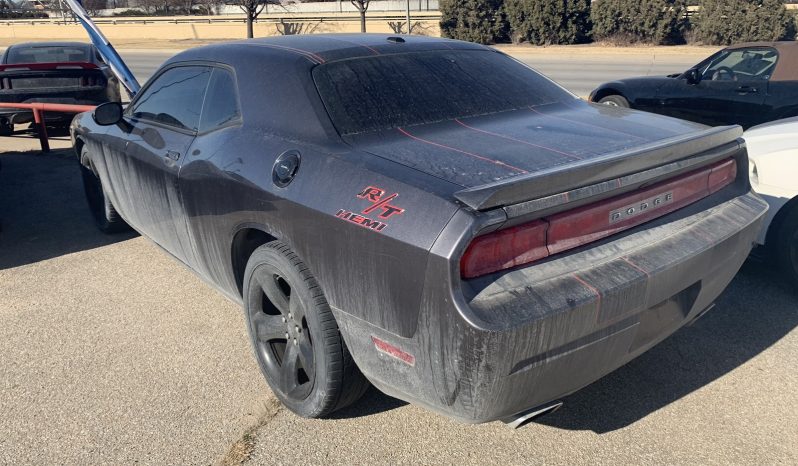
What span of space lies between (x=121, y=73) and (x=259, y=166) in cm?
836

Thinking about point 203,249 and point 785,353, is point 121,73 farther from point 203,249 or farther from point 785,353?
point 785,353

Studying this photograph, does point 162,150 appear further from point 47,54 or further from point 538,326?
point 47,54

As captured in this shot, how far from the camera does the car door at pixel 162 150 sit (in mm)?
3885

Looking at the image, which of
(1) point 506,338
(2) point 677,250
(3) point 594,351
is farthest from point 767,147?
(1) point 506,338

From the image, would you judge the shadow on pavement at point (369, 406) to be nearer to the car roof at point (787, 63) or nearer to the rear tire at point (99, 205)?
the rear tire at point (99, 205)

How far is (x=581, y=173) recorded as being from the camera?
8.20 feet

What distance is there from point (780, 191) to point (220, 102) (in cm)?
339

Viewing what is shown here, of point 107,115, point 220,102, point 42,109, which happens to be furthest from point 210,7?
point 220,102

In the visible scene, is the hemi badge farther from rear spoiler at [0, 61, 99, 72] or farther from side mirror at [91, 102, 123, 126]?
rear spoiler at [0, 61, 99, 72]

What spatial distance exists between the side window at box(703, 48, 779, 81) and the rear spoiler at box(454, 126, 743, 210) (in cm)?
555

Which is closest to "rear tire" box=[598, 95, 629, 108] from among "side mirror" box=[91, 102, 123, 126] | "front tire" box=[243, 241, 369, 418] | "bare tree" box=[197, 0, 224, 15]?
"side mirror" box=[91, 102, 123, 126]

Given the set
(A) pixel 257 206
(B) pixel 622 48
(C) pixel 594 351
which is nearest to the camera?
(C) pixel 594 351

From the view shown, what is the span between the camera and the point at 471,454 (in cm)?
291

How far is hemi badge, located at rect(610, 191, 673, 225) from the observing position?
2.70 meters
